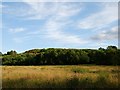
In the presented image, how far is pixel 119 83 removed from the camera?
35.9 ft

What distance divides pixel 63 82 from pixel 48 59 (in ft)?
217

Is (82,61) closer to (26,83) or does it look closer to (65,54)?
(65,54)

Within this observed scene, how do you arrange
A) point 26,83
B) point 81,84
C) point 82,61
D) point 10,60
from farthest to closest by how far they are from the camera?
1. point 10,60
2. point 82,61
3. point 26,83
4. point 81,84

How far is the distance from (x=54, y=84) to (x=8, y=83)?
7.09 ft

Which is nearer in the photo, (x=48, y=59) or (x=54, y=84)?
(x=54, y=84)

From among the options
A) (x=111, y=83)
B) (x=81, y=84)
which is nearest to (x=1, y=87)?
(x=81, y=84)

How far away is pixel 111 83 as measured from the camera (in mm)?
11070

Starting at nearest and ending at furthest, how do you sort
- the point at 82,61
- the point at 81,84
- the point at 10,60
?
1. the point at 81,84
2. the point at 82,61
3. the point at 10,60

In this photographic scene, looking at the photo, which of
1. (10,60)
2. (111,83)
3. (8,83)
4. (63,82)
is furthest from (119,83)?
(10,60)

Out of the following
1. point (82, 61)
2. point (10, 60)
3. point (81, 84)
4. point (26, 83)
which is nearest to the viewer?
point (81, 84)

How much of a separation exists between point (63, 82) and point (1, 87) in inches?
97.6

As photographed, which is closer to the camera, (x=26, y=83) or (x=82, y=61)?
(x=26, y=83)

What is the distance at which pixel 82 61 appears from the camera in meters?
74.1

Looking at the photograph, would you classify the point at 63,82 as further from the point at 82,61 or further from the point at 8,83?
the point at 82,61
